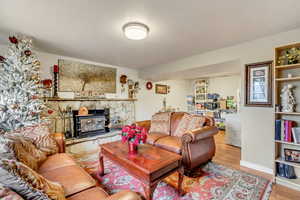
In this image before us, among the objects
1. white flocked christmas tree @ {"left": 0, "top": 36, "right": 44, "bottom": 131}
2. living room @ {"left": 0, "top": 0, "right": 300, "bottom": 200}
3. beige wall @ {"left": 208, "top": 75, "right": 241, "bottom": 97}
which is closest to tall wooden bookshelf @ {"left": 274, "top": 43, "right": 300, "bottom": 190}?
living room @ {"left": 0, "top": 0, "right": 300, "bottom": 200}

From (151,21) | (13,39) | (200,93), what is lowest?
(200,93)

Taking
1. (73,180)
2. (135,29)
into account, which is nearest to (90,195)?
(73,180)

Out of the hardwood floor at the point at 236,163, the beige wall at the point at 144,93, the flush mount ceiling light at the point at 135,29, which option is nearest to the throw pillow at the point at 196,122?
the hardwood floor at the point at 236,163

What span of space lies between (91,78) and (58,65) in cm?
84

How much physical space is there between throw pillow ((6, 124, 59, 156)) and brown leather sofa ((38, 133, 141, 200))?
0.15 meters

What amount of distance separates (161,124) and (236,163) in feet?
5.51

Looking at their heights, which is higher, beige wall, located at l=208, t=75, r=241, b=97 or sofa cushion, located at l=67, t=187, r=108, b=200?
beige wall, located at l=208, t=75, r=241, b=97

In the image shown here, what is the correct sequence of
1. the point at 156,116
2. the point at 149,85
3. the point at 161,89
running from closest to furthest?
the point at 156,116
the point at 149,85
the point at 161,89

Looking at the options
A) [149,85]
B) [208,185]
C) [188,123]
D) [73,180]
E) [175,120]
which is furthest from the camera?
[149,85]

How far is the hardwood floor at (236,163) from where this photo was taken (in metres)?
1.80

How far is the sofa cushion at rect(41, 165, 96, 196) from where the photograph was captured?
1.23m

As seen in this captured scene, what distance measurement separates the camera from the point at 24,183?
0.77 metres

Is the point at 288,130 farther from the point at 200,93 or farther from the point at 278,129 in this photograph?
the point at 200,93

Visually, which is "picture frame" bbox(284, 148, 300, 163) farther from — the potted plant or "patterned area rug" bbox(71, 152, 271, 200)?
the potted plant
